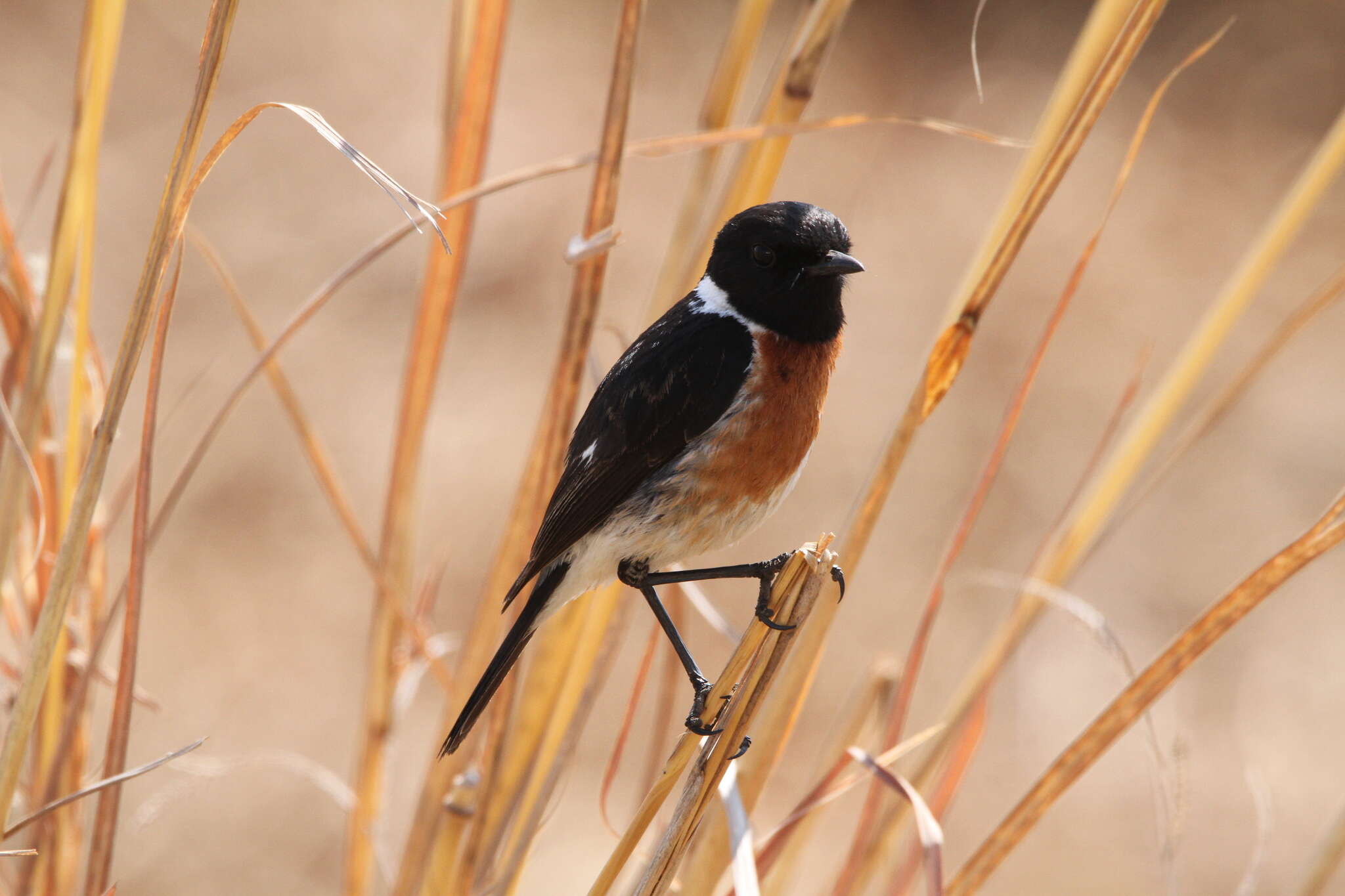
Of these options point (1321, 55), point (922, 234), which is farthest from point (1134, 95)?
point (922, 234)

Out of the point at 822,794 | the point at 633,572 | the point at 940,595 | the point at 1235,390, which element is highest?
the point at 633,572

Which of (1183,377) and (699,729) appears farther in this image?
(1183,377)

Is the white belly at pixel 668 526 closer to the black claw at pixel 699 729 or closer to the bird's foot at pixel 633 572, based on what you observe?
the bird's foot at pixel 633 572

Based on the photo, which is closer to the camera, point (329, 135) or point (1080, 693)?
point (329, 135)

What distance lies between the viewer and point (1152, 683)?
1.66 m

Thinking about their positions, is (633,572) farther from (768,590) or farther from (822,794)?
(822,794)

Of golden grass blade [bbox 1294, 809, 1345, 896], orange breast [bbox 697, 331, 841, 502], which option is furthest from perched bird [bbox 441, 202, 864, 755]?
golden grass blade [bbox 1294, 809, 1345, 896]

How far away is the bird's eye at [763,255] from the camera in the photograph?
2.14 m

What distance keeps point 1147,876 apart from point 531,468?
4.25 metres

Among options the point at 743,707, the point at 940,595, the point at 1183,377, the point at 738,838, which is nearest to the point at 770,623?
the point at 743,707

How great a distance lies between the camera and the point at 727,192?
77.6 inches

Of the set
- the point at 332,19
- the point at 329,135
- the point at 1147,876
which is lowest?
the point at 1147,876

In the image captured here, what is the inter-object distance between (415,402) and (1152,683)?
51.6 inches

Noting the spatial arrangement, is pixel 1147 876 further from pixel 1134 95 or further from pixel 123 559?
pixel 1134 95
